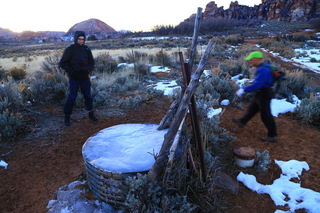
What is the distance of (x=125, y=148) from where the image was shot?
278 cm

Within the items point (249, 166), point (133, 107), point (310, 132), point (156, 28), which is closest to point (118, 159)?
point (249, 166)

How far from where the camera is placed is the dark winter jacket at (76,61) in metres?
4.48

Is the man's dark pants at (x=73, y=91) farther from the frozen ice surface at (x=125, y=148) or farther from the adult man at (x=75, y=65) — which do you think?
the frozen ice surface at (x=125, y=148)

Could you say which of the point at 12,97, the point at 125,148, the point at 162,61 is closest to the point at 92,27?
the point at 162,61

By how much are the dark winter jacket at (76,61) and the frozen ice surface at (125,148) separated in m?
1.89

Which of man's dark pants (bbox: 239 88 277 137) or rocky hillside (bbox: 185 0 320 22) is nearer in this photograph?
man's dark pants (bbox: 239 88 277 137)

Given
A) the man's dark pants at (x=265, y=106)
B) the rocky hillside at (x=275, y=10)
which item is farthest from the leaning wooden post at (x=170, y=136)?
the rocky hillside at (x=275, y=10)

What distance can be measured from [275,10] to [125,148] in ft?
298

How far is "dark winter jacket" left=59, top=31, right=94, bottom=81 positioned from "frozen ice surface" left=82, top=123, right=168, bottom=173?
74.4 inches

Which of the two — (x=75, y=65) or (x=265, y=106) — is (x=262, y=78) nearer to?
(x=265, y=106)

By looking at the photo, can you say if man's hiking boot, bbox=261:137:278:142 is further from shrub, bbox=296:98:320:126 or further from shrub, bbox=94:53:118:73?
shrub, bbox=94:53:118:73

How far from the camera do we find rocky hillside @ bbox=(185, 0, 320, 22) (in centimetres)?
6419

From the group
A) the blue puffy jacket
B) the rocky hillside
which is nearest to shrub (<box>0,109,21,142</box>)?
the blue puffy jacket

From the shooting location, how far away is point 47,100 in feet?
19.9
